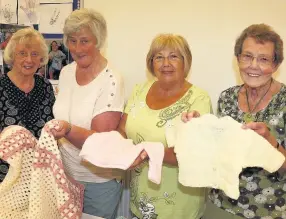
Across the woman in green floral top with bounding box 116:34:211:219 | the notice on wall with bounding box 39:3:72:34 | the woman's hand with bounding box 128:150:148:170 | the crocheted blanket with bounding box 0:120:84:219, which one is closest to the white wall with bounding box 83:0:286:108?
the notice on wall with bounding box 39:3:72:34

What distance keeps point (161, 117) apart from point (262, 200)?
494mm

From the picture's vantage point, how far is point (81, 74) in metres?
1.55

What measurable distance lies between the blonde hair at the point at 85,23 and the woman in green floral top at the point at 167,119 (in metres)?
0.25

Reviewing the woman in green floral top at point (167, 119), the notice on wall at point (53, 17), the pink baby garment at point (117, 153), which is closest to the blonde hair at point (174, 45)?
the woman in green floral top at point (167, 119)

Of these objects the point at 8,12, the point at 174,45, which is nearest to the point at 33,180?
the point at 174,45

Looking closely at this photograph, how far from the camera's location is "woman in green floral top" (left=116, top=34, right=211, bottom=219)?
1.38 meters

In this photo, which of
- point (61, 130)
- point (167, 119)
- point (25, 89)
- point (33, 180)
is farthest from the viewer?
point (25, 89)

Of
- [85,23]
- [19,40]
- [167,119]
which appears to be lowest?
[167,119]

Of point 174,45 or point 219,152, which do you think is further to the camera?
point 174,45

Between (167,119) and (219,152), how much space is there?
283 millimetres

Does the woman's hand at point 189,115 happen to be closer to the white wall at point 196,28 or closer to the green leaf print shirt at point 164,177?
the green leaf print shirt at point 164,177

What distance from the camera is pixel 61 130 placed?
4.17ft

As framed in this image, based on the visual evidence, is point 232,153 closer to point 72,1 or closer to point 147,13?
point 147,13

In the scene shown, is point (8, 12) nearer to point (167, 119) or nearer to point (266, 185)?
point (167, 119)
